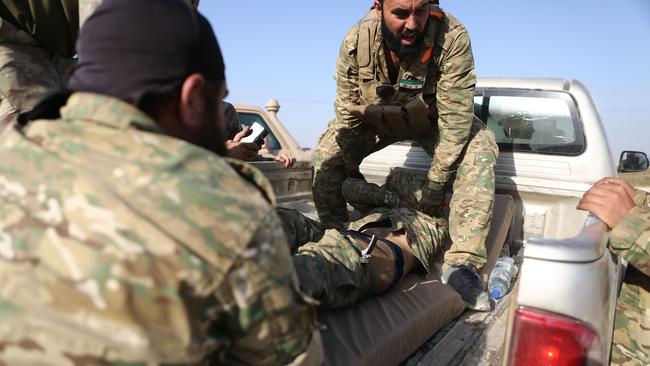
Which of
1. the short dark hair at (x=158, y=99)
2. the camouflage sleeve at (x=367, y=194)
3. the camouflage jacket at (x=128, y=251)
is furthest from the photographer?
the camouflage sleeve at (x=367, y=194)

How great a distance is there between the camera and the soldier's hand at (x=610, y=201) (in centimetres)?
134

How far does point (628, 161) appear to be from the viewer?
2957 mm

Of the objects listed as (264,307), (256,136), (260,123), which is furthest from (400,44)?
(260,123)

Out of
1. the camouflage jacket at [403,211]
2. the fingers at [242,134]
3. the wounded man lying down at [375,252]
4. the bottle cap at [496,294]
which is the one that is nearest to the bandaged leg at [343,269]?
the wounded man lying down at [375,252]

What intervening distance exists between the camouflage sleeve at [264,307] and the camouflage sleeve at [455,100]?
2.24m

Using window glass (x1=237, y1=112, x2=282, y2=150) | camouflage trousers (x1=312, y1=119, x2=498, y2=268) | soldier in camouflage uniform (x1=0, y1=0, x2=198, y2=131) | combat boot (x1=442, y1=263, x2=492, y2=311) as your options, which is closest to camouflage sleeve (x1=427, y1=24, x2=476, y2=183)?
camouflage trousers (x1=312, y1=119, x2=498, y2=268)

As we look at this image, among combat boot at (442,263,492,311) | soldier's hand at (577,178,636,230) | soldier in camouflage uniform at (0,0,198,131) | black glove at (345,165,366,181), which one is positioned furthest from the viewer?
black glove at (345,165,366,181)

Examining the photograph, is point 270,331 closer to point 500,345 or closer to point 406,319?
point 406,319

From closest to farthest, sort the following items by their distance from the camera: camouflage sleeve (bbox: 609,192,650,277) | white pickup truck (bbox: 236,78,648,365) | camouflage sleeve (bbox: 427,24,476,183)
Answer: white pickup truck (bbox: 236,78,648,365) < camouflage sleeve (bbox: 609,192,650,277) < camouflage sleeve (bbox: 427,24,476,183)

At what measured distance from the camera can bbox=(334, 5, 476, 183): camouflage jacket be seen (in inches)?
118

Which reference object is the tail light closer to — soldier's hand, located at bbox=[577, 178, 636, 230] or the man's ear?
soldier's hand, located at bbox=[577, 178, 636, 230]

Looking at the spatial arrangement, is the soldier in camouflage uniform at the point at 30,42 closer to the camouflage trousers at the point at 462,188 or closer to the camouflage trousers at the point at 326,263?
the camouflage trousers at the point at 326,263

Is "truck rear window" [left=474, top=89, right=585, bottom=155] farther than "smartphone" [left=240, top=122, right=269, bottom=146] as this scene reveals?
Yes

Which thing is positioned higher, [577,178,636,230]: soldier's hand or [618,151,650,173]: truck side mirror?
[577,178,636,230]: soldier's hand
